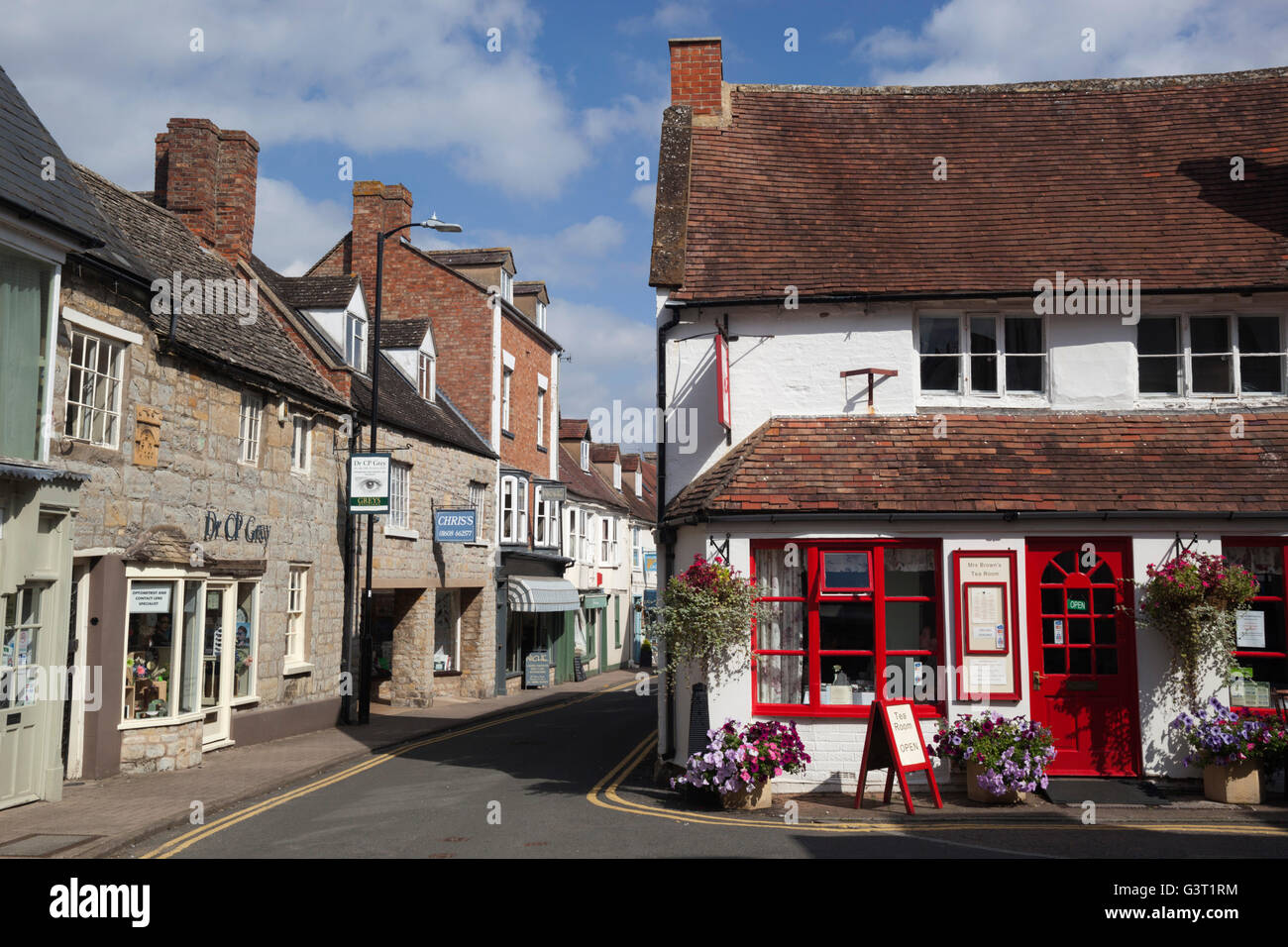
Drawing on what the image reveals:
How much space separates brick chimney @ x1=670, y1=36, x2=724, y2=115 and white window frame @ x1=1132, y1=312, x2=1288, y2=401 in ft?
24.5

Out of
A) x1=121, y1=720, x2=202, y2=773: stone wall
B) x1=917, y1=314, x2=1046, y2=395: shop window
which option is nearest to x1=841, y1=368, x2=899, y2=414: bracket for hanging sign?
x1=917, y1=314, x2=1046, y2=395: shop window

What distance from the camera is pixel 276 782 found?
13766 mm

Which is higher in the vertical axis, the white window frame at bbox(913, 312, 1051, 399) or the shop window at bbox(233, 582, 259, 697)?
the white window frame at bbox(913, 312, 1051, 399)

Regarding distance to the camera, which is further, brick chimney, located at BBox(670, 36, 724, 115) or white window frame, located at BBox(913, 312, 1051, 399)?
brick chimney, located at BBox(670, 36, 724, 115)

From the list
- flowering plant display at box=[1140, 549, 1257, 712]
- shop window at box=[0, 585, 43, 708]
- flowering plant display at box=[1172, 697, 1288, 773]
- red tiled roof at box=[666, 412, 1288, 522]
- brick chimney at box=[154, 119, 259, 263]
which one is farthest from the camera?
brick chimney at box=[154, 119, 259, 263]

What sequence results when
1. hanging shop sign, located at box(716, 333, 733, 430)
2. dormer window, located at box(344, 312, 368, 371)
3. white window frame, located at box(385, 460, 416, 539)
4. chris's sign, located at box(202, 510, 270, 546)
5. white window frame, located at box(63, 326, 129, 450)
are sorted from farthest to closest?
white window frame, located at box(385, 460, 416, 539)
dormer window, located at box(344, 312, 368, 371)
chris's sign, located at box(202, 510, 270, 546)
hanging shop sign, located at box(716, 333, 733, 430)
white window frame, located at box(63, 326, 129, 450)

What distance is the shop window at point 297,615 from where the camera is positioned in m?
19.2

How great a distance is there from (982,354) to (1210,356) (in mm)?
2897

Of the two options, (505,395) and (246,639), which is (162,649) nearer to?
(246,639)

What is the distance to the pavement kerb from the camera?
981 centimetres

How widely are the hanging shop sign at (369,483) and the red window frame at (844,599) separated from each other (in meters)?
9.12

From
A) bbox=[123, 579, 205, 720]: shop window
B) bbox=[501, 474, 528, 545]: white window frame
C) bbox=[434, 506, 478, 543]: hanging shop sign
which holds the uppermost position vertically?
bbox=[501, 474, 528, 545]: white window frame

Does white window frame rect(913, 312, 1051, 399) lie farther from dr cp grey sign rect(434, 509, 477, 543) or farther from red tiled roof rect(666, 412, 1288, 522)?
dr cp grey sign rect(434, 509, 477, 543)

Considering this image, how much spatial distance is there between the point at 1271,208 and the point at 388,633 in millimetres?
20978
